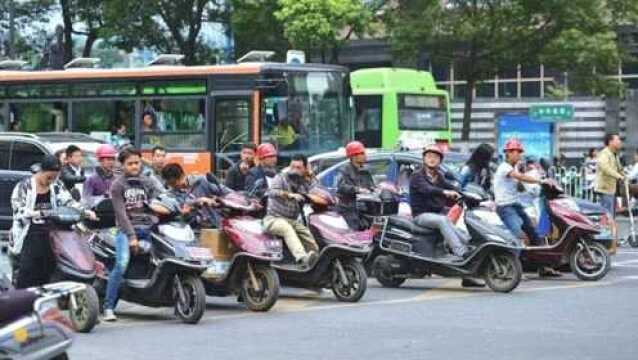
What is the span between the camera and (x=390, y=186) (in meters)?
15.8

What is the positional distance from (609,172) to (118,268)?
10068 mm

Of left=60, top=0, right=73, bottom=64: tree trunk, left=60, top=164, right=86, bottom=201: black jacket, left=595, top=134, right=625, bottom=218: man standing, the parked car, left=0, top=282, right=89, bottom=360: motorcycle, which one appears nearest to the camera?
left=0, top=282, right=89, bottom=360: motorcycle

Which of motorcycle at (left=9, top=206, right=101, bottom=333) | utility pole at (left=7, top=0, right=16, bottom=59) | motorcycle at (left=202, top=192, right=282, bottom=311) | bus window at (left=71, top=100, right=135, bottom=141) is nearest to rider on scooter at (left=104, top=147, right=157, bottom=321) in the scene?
motorcycle at (left=9, top=206, right=101, bottom=333)

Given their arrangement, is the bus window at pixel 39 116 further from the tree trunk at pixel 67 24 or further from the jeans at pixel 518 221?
the tree trunk at pixel 67 24

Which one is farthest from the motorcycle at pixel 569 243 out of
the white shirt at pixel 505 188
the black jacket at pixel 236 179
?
the black jacket at pixel 236 179

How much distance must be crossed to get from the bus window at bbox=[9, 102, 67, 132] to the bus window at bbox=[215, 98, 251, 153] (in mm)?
3849

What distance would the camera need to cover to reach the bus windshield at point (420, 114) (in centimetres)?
3228

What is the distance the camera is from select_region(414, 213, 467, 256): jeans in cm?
1444

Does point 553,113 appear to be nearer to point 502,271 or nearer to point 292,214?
point 502,271

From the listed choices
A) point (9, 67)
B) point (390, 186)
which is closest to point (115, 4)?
point (9, 67)

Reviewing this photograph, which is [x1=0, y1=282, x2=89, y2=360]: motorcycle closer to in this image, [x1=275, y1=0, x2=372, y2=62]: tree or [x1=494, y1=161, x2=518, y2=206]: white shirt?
[x1=494, y1=161, x2=518, y2=206]: white shirt

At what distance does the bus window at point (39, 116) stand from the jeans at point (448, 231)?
45.6 feet

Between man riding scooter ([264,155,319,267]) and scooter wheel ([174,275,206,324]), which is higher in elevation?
man riding scooter ([264,155,319,267])

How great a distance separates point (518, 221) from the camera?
15703mm
